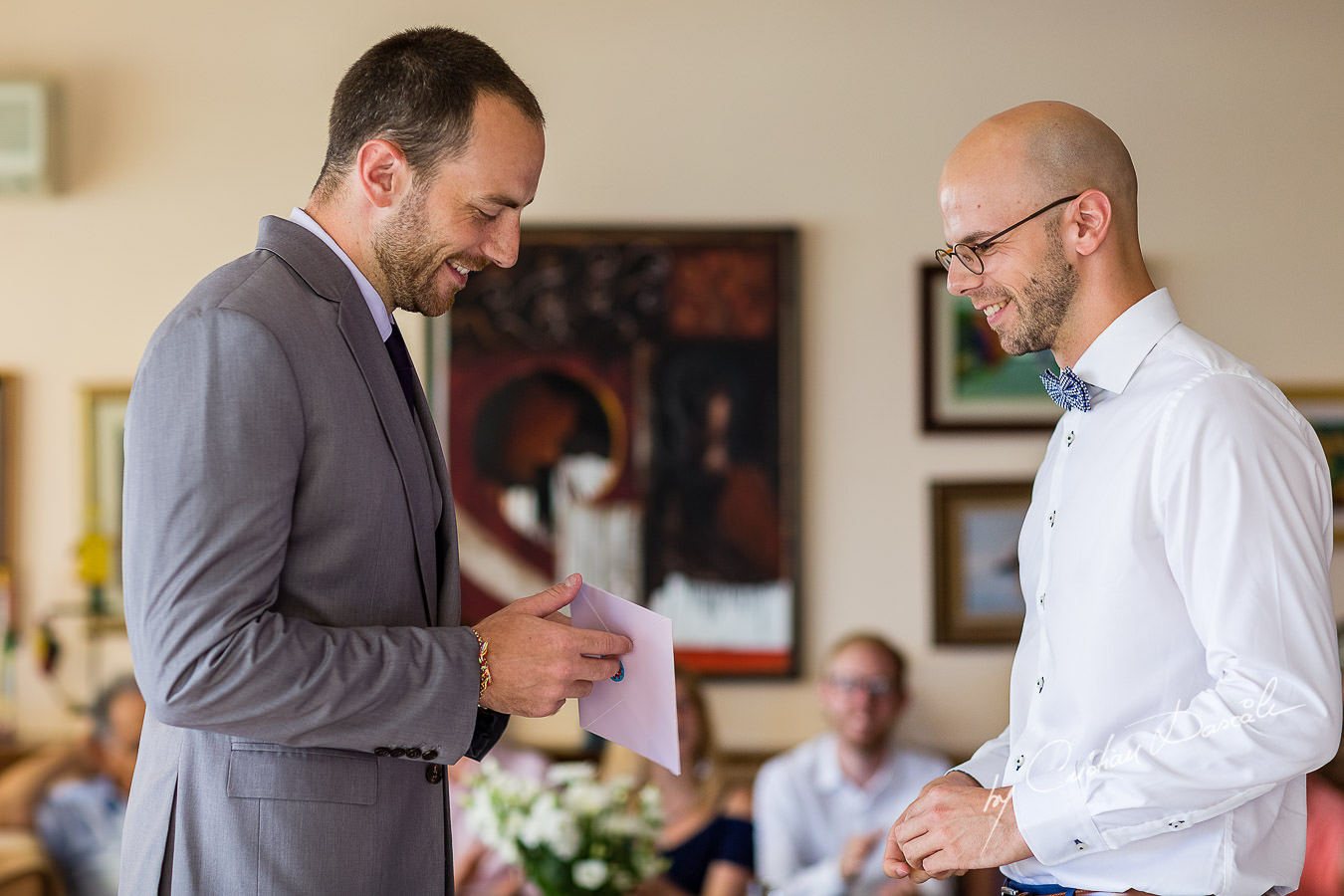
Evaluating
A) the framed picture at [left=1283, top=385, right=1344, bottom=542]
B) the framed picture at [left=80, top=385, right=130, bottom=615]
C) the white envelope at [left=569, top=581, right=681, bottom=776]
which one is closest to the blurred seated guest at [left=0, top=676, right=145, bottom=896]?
the framed picture at [left=80, top=385, right=130, bottom=615]

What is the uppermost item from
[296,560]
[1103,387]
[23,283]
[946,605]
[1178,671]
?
[23,283]

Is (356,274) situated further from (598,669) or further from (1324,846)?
(1324,846)

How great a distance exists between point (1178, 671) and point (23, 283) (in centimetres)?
371

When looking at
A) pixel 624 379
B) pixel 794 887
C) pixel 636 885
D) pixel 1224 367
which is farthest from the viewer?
pixel 624 379

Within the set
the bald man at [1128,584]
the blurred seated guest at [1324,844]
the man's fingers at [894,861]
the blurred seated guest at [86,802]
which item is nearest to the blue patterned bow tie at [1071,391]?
the bald man at [1128,584]

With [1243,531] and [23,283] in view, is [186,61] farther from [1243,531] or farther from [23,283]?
[1243,531]

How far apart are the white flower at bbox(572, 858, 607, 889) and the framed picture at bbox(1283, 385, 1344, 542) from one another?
2728 mm

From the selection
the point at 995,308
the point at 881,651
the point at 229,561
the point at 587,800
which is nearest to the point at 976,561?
the point at 881,651

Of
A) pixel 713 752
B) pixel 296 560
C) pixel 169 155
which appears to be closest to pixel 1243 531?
pixel 296 560

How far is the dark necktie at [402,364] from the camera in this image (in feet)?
4.69

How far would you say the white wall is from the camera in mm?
3836

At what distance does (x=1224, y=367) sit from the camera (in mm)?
1304

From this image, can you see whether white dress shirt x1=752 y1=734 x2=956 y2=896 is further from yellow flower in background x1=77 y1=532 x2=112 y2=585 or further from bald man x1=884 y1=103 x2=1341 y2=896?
yellow flower in background x1=77 y1=532 x2=112 y2=585

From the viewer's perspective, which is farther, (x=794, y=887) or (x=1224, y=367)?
(x=794, y=887)
